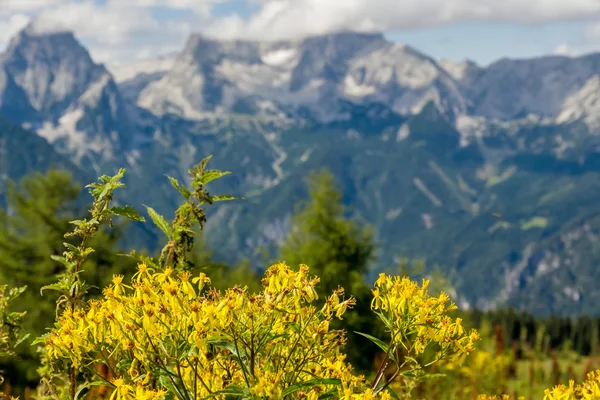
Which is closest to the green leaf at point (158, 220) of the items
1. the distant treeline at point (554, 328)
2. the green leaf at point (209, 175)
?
the green leaf at point (209, 175)

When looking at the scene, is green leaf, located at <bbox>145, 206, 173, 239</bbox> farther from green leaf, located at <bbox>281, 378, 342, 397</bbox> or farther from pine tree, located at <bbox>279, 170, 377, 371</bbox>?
pine tree, located at <bbox>279, 170, 377, 371</bbox>

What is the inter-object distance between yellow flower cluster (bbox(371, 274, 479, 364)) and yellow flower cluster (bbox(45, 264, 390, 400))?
75mm

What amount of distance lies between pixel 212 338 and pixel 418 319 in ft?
3.42

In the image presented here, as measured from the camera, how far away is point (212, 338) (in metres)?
2.87

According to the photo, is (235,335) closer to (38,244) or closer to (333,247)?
(333,247)

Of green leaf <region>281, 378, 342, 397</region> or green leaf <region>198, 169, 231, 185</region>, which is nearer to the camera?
green leaf <region>281, 378, 342, 397</region>

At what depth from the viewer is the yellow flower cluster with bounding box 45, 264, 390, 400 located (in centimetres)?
288

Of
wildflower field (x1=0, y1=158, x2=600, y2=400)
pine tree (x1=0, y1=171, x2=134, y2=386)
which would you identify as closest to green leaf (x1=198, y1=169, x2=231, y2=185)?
wildflower field (x1=0, y1=158, x2=600, y2=400)

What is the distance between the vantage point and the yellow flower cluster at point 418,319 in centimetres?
333

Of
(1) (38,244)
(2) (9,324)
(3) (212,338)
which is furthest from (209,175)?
(1) (38,244)

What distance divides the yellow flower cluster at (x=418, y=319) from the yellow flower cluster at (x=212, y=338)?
0.25ft

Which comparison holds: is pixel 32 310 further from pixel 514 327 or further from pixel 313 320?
pixel 514 327

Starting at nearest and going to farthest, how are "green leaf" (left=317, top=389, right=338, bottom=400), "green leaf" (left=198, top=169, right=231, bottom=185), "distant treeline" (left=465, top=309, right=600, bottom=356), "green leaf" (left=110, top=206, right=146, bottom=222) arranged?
"green leaf" (left=317, top=389, right=338, bottom=400), "green leaf" (left=110, top=206, right=146, bottom=222), "green leaf" (left=198, top=169, right=231, bottom=185), "distant treeline" (left=465, top=309, right=600, bottom=356)

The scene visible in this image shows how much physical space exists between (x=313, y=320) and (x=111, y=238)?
3773cm
